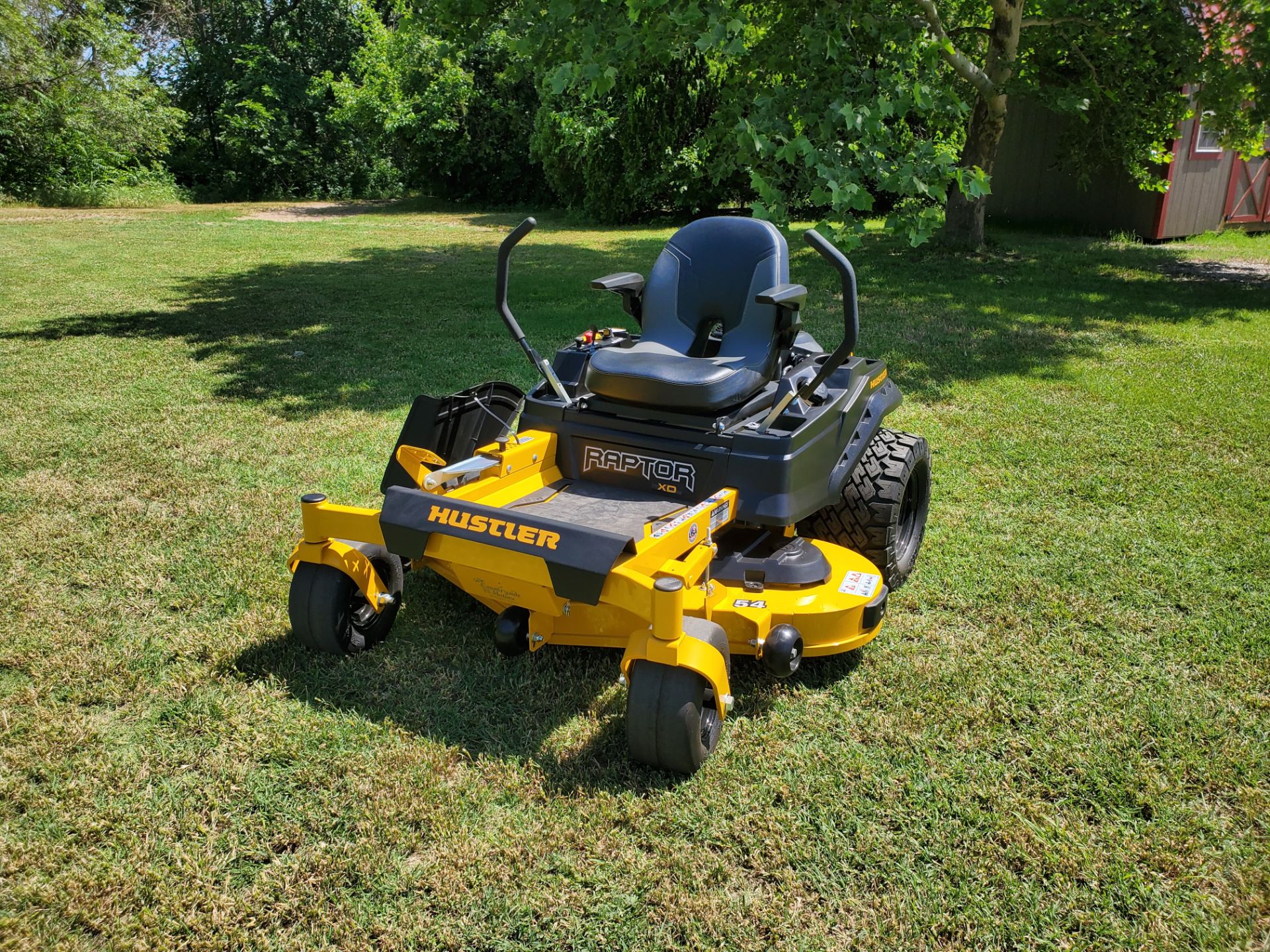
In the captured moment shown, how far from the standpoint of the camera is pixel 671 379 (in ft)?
11.2

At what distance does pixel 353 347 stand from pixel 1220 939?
283 inches

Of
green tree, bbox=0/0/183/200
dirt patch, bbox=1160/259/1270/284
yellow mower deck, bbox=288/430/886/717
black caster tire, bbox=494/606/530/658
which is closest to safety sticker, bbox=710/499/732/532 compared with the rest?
yellow mower deck, bbox=288/430/886/717

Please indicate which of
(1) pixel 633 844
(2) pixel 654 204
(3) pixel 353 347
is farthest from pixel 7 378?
(2) pixel 654 204

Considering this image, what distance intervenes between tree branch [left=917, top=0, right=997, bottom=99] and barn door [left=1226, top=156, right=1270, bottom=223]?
7.60 m

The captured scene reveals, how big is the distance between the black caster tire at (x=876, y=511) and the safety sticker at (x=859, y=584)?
1.35 ft

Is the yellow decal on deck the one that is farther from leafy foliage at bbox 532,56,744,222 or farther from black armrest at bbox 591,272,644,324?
leafy foliage at bbox 532,56,744,222

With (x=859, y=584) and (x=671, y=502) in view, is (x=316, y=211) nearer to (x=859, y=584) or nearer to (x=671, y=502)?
(x=671, y=502)

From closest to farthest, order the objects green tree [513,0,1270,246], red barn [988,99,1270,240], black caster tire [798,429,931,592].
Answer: black caster tire [798,429,931,592], green tree [513,0,1270,246], red barn [988,99,1270,240]

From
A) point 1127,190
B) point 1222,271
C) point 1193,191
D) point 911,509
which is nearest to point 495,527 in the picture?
point 911,509

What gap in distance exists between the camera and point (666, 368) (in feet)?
11.5

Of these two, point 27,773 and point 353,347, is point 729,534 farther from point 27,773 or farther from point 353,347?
point 353,347

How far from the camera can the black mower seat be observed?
3.45 metres

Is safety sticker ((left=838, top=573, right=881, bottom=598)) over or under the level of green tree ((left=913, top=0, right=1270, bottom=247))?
under

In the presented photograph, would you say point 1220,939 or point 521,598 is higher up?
A: point 521,598
